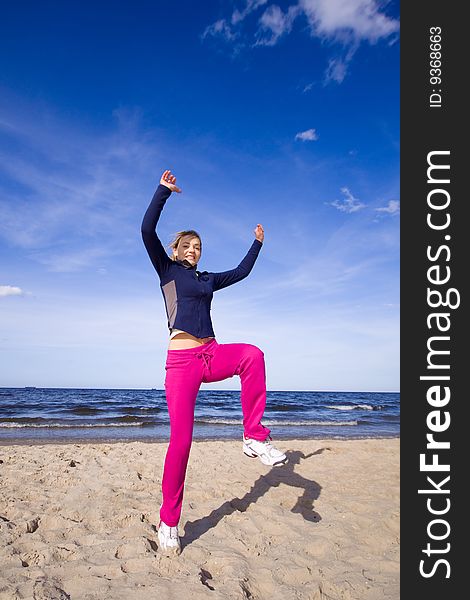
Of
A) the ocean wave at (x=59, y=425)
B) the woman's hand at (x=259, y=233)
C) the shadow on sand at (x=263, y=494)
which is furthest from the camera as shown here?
the ocean wave at (x=59, y=425)

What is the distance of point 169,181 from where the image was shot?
12.0 feet

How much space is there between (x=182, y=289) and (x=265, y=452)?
1631mm

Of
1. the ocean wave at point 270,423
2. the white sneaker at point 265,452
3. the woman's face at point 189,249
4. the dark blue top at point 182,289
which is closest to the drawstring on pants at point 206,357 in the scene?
the dark blue top at point 182,289

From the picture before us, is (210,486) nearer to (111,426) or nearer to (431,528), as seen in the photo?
(431,528)

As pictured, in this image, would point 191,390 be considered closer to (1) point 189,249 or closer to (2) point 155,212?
(1) point 189,249

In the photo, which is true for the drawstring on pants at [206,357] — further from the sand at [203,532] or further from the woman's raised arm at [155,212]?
the sand at [203,532]

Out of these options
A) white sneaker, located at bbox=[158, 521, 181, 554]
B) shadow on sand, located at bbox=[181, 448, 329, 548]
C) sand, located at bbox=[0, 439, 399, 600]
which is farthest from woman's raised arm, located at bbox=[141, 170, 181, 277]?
shadow on sand, located at bbox=[181, 448, 329, 548]

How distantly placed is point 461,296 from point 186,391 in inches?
91.1

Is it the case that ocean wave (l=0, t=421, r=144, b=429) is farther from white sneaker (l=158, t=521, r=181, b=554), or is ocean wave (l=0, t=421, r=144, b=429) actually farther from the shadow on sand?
white sneaker (l=158, t=521, r=181, b=554)

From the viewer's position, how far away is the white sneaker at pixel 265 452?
3.61 m

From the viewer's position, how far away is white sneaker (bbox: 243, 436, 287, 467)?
11.8 feet

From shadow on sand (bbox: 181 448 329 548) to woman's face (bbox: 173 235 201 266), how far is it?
2.71 m

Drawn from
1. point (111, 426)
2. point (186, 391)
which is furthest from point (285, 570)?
point (111, 426)

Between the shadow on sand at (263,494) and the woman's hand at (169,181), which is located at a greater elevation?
the woman's hand at (169,181)
